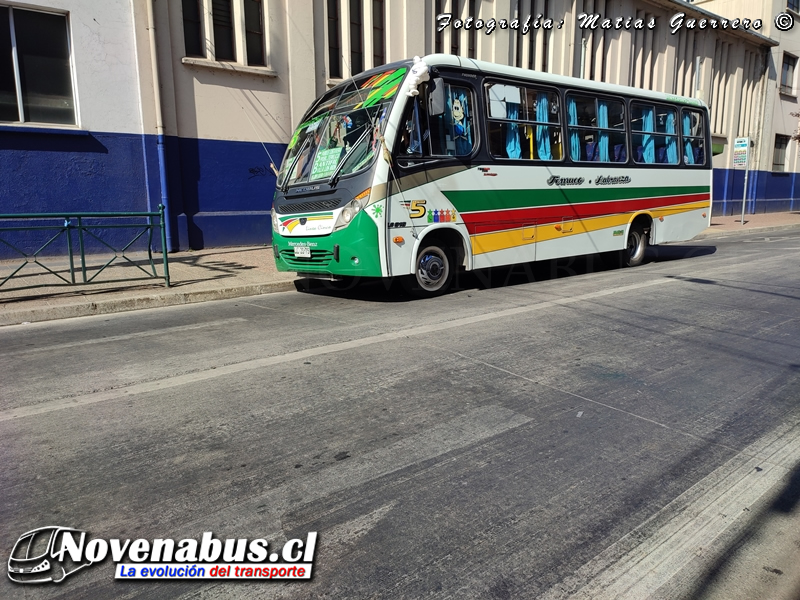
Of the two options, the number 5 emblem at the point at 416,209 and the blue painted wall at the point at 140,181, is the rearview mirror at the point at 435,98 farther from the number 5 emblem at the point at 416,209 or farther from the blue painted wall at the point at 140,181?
the blue painted wall at the point at 140,181

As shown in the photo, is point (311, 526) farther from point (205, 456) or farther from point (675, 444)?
point (675, 444)

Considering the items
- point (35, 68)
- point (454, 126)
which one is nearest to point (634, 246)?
point (454, 126)

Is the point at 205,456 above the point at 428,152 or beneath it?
beneath

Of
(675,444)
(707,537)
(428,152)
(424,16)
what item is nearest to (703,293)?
(428,152)

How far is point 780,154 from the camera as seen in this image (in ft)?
107

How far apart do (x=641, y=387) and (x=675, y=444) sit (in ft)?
3.25

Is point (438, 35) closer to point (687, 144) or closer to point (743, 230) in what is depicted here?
point (687, 144)

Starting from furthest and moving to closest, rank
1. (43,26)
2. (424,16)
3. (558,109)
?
(424,16), (43,26), (558,109)

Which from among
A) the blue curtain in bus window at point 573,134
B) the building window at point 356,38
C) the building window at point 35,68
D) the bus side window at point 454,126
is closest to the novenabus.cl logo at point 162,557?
the bus side window at point 454,126

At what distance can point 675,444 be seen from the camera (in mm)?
3656

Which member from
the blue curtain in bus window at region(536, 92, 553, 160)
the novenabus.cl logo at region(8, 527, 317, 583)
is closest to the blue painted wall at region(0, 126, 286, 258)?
the blue curtain in bus window at region(536, 92, 553, 160)

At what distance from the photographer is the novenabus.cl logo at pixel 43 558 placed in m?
2.45

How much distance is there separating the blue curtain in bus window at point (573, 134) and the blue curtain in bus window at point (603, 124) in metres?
0.65

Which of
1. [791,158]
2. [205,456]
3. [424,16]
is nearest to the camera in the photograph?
[205,456]
